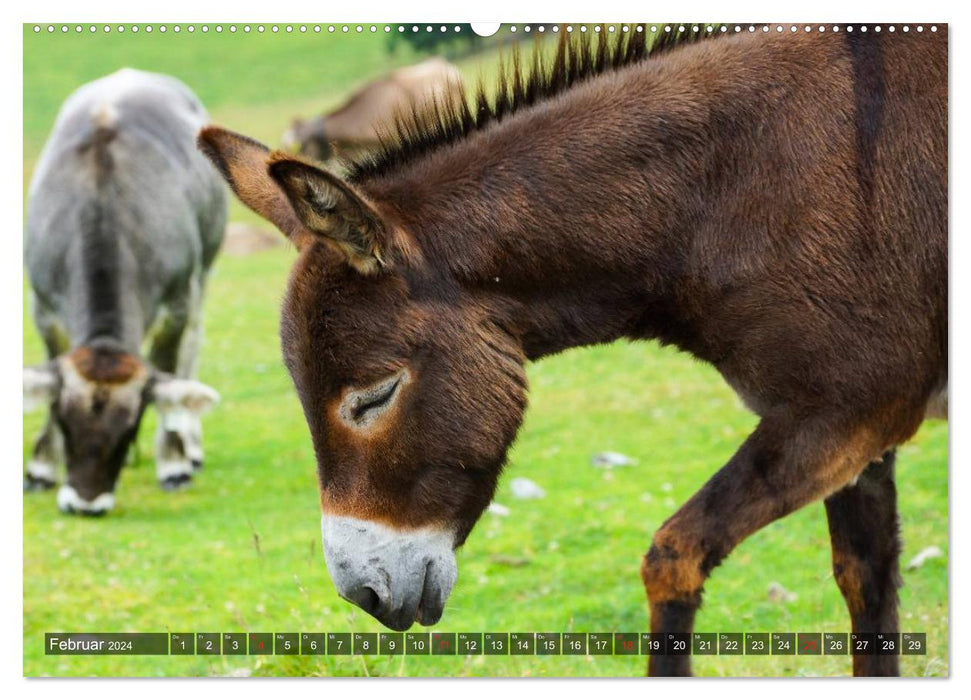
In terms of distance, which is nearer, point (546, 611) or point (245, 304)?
point (546, 611)

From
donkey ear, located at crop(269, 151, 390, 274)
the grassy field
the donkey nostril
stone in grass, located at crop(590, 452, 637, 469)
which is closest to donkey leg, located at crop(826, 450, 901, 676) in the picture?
the grassy field

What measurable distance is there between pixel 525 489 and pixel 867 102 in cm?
458

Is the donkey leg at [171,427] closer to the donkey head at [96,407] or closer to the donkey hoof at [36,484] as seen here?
the donkey head at [96,407]

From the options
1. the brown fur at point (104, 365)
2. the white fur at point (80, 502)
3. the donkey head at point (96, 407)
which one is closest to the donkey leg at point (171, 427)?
the donkey head at point (96, 407)

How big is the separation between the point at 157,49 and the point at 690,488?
4.03m

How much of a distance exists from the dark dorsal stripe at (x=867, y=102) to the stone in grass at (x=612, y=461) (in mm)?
4667

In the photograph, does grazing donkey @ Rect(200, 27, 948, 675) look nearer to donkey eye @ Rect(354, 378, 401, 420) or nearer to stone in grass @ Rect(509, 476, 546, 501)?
donkey eye @ Rect(354, 378, 401, 420)

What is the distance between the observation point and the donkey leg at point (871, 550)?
14.5 feet

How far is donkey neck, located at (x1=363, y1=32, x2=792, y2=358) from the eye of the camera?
368 cm

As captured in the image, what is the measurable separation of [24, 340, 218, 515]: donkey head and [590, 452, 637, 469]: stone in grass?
249cm

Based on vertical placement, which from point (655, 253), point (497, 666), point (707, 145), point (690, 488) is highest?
point (707, 145)

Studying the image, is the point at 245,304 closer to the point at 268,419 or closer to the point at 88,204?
the point at 268,419

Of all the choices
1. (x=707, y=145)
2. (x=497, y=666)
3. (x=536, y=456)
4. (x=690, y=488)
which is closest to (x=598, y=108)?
(x=707, y=145)

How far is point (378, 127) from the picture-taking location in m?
3.98
